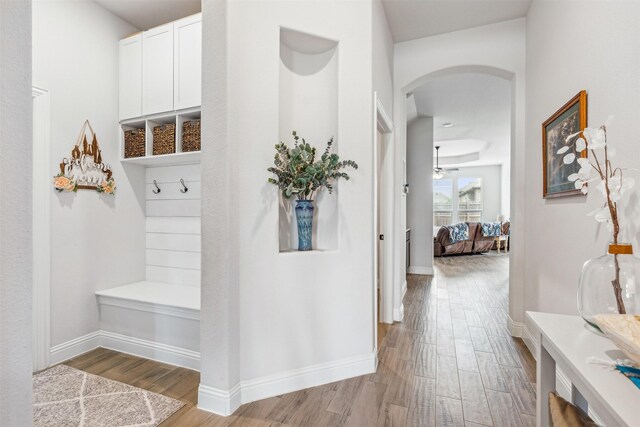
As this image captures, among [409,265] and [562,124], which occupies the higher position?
[562,124]

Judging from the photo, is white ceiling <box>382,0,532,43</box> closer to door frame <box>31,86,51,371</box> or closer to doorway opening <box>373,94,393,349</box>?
doorway opening <box>373,94,393,349</box>

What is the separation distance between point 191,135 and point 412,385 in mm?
2515

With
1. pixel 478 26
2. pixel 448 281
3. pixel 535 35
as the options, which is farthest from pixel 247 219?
pixel 448 281

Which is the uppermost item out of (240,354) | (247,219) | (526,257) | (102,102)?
(102,102)

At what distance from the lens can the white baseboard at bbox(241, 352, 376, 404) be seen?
78.0 inches

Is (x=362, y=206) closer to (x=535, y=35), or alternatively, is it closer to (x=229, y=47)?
(x=229, y=47)

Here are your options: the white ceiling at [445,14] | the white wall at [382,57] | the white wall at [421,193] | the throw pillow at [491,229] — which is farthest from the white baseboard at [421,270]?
the white ceiling at [445,14]

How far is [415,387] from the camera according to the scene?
6.98 ft

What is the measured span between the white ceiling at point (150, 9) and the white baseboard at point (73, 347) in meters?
2.85

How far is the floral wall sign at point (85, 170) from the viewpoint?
2479mm

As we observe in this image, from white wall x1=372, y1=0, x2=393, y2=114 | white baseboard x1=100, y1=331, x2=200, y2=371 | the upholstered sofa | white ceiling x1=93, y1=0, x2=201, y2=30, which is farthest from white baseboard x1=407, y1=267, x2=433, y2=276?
white ceiling x1=93, y1=0, x2=201, y2=30

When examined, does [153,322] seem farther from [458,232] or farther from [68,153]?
[458,232]

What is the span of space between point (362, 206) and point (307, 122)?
0.74 meters

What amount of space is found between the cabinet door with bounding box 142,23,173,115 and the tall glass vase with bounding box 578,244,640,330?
2872 mm
